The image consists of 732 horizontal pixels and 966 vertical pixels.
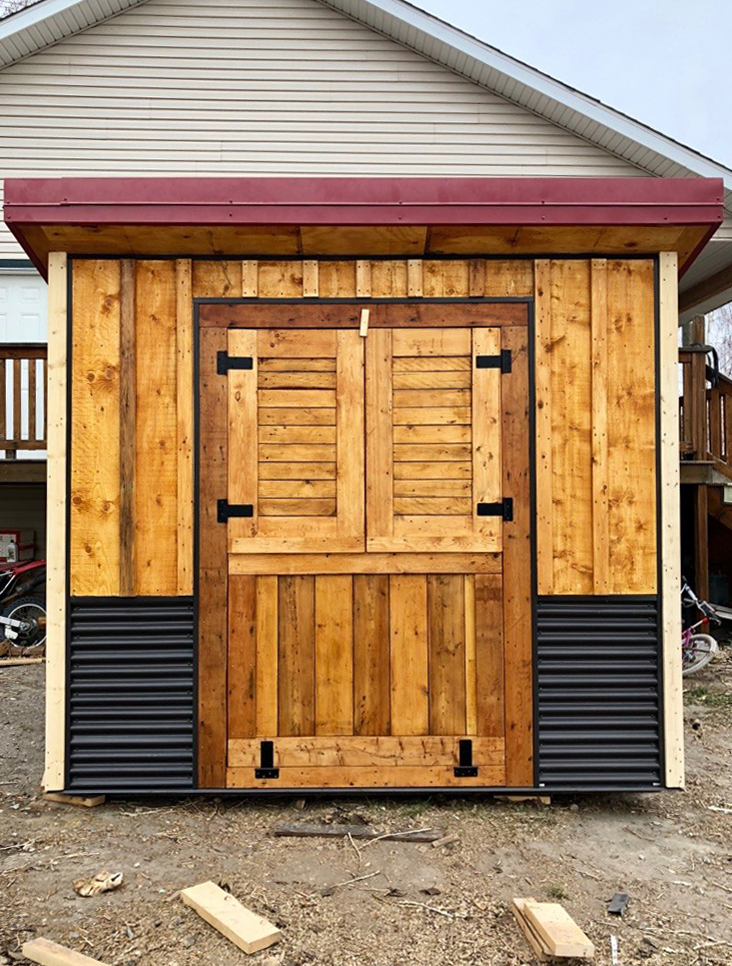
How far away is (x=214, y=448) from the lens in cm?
347

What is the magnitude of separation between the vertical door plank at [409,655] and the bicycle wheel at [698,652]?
3.60 m

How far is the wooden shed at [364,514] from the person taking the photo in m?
3.43

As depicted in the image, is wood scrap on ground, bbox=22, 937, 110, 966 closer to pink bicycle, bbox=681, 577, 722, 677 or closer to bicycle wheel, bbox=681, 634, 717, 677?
pink bicycle, bbox=681, 577, 722, 677

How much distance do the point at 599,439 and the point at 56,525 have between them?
2.51m

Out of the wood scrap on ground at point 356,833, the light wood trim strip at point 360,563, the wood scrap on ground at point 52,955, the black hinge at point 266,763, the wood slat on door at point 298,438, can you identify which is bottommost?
the wood scrap on ground at point 356,833

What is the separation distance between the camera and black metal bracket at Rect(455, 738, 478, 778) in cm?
342

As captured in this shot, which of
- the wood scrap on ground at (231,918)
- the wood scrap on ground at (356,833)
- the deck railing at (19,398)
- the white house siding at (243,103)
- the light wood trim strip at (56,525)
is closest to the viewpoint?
the wood scrap on ground at (231,918)

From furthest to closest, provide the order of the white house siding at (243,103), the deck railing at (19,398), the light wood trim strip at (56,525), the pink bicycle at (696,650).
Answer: the white house siding at (243,103), the deck railing at (19,398), the pink bicycle at (696,650), the light wood trim strip at (56,525)

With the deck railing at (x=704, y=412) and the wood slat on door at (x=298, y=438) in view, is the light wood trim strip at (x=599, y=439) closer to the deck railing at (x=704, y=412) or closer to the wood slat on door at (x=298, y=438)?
Answer: the wood slat on door at (x=298, y=438)

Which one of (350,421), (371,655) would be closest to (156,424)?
(350,421)

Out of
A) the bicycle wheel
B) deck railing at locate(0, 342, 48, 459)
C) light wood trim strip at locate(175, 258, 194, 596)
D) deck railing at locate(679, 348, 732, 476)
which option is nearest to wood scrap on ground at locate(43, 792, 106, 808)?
light wood trim strip at locate(175, 258, 194, 596)

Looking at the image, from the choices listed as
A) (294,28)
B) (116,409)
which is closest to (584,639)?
(116,409)

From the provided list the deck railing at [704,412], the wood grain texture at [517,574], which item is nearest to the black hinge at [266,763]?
the wood grain texture at [517,574]

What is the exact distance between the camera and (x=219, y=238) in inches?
132
